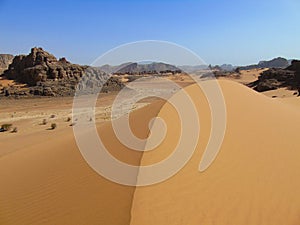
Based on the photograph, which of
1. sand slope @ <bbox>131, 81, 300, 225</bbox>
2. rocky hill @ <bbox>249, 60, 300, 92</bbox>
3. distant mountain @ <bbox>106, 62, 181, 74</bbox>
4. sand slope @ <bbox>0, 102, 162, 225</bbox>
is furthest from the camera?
distant mountain @ <bbox>106, 62, 181, 74</bbox>

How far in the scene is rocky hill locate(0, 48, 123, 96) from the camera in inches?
1740

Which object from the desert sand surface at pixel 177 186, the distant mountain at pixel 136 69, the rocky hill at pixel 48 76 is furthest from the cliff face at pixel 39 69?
the desert sand surface at pixel 177 186

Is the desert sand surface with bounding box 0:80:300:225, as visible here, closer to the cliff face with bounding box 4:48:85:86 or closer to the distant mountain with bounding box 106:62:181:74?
the cliff face with bounding box 4:48:85:86

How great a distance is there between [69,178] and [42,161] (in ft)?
8.08

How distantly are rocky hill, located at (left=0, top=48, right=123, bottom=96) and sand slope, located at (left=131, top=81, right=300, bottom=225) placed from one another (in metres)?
38.8

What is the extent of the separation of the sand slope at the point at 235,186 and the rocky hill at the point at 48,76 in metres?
38.8

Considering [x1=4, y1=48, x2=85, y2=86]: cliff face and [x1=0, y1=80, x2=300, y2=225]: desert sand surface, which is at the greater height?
[x1=4, y1=48, x2=85, y2=86]: cliff face

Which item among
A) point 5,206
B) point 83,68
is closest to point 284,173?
point 5,206

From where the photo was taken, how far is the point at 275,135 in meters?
8.55

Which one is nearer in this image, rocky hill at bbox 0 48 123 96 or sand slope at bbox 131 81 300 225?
sand slope at bbox 131 81 300 225

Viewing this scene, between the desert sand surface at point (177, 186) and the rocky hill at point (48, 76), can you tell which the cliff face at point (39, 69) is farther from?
the desert sand surface at point (177, 186)

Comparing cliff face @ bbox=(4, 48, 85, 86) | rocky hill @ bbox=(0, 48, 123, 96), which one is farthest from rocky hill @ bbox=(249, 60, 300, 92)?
cliff face @ bbox=(4, 48, 85, 86)

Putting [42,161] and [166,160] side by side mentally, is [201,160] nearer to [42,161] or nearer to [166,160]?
[166,160]

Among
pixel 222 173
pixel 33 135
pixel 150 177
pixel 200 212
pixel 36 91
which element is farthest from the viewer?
pixel 36 91
